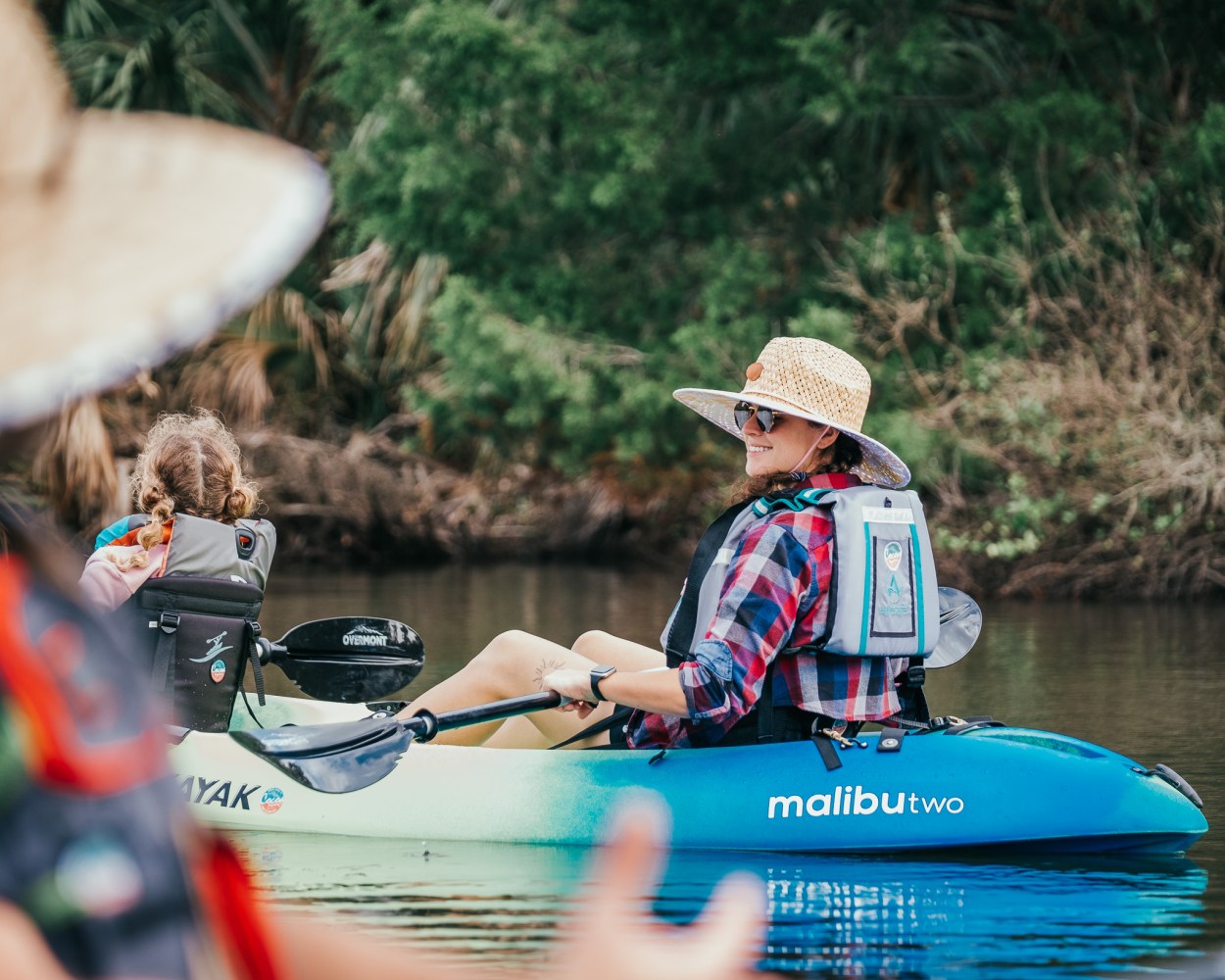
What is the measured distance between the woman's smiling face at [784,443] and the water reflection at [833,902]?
3.32 feet

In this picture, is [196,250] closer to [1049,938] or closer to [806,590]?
[1049,938]

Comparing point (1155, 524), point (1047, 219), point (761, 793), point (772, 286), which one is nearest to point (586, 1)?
point (772, 286)

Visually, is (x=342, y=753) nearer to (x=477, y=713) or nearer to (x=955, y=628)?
(x=477, y=713)

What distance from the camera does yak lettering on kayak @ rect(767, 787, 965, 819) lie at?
4555mm

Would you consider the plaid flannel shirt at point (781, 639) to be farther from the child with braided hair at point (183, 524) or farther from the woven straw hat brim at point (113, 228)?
the woven straw hat brim at point (113, 228)

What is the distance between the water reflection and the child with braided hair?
0.78 m

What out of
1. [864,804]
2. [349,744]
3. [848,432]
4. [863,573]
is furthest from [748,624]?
[349,744]

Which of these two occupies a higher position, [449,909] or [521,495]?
[449,909]

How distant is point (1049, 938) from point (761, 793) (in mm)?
1000

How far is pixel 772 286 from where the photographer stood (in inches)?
587

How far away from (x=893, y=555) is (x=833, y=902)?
2.88 ft

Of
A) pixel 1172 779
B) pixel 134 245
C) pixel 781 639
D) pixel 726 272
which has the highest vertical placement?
pixel 134 245

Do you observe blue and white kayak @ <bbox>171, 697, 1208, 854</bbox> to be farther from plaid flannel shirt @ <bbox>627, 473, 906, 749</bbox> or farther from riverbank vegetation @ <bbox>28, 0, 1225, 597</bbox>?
riverbank vegetation @ <bbox>28, 0, 1225, 597</bbox>

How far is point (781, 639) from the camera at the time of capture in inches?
167
